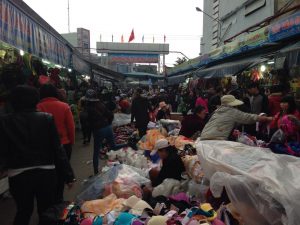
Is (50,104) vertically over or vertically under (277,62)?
under

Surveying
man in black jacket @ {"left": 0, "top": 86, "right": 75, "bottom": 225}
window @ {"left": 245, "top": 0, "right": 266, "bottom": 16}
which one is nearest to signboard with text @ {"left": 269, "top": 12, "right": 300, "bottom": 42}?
man in black jacket @ {"left": 0, "top": 86, "right": 75, "bottom": 225}

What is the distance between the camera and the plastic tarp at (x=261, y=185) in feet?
9.70

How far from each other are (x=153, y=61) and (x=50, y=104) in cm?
5719

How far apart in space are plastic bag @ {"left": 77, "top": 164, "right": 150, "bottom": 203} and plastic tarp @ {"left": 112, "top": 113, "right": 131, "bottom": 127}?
758cm

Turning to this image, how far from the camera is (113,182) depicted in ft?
18.1

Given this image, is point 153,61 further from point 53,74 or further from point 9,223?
point 9,223

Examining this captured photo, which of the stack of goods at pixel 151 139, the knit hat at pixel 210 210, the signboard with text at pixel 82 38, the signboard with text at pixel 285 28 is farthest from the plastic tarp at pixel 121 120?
the signboard with text at pixel 82 38

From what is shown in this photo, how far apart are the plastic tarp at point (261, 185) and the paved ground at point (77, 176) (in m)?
2.86

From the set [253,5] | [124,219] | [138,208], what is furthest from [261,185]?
[253,5]

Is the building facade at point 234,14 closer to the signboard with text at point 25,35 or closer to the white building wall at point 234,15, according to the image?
the white building wall at point 234,15

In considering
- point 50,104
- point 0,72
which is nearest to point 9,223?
point 50,104

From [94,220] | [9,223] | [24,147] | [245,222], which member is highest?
[24,147]

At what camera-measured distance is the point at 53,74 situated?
30.7ft

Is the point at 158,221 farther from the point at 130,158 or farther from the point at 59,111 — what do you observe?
the point at 130,158
